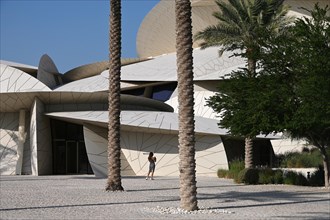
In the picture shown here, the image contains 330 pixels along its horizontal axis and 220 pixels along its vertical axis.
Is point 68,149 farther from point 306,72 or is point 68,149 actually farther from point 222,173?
point 306,72

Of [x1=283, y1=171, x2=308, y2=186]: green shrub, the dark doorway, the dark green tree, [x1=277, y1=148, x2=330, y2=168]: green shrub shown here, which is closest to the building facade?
the dark doorway

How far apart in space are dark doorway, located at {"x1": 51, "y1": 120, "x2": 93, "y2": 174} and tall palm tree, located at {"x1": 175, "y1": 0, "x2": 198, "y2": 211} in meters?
26.3

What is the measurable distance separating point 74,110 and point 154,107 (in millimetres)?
7014

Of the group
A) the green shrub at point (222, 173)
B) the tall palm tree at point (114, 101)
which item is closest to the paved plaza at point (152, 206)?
the tall palm tree at point (114, 101)

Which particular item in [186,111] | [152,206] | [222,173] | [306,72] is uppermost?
[306,72]

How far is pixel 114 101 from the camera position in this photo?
768 inches

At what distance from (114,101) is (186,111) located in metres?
6.69

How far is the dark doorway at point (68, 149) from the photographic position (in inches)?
1529

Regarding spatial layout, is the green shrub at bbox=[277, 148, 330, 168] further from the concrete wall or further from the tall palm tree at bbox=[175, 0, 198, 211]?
the tall palm tree at bbox=[175, 0, 198, 211]

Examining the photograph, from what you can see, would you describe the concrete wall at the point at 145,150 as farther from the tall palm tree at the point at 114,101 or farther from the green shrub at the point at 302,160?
the tall palm tree at the point at 114,101

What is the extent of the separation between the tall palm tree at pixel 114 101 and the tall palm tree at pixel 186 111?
21.0 ft

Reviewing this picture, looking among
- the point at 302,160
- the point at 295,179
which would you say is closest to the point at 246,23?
the point at 295,179

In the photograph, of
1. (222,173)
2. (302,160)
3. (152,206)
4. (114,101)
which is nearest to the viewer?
(152,206)

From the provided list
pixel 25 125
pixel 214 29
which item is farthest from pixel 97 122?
pixel 214 29
